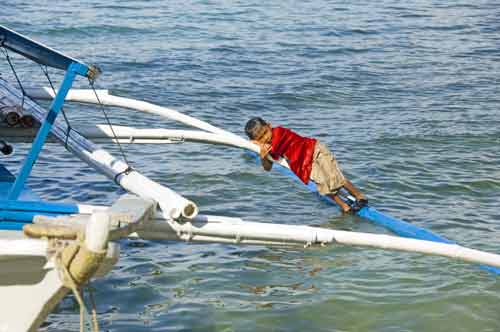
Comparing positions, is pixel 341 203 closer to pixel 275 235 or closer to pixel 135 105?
pixel 135 105

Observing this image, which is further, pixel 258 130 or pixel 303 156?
pixel 303 156

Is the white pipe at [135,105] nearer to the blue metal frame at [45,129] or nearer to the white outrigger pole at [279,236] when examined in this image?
the white outrigger pole at [279,236]

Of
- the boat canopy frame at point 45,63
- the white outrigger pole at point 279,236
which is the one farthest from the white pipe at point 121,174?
the boat canopy frame at point 45,63

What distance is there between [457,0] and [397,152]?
14559mm

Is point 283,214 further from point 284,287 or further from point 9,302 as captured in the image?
point 9,302

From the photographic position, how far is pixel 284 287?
6.79 m

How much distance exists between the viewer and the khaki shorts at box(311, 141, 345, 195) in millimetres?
8094

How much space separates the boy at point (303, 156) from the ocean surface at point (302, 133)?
29cm

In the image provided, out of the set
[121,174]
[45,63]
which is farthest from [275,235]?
[45,63]

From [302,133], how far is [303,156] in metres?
3.42

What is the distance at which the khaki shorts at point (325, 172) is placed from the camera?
809 centimetres

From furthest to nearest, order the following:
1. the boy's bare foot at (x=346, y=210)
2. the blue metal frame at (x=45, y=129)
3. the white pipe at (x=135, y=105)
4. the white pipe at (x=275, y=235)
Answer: the white pipe at (x=135, y=105) → the boy's bare foot at (x=346, y=210) → the white pipe at (x=275, y=235) → the blue metal frame at (x=45, y=129)

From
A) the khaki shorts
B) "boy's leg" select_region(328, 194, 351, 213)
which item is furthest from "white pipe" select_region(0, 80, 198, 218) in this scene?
"boy's leg" select_region(328, 194, 351, 213)

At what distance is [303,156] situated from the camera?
812cm
